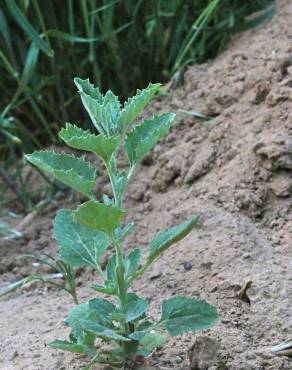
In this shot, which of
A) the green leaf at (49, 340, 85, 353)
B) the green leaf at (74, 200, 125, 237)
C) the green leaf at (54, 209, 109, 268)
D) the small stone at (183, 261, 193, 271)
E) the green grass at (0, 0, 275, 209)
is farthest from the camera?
the green grass at (0, 0, 275, 209)

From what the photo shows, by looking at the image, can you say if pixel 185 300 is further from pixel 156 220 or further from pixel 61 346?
pixel 156 220

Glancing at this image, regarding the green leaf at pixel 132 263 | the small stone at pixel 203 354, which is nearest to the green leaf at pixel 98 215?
the green leaf at pixel 132 263

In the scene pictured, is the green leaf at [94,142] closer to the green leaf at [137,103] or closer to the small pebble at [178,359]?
the green leaf at [137,103]

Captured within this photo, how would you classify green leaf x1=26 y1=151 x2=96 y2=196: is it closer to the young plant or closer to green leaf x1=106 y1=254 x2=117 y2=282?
the young plant

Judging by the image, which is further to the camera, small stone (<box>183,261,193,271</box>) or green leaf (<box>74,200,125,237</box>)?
small stone (<box>183,261,193,271</box>)

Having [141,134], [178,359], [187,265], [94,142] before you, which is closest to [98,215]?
[94,142]

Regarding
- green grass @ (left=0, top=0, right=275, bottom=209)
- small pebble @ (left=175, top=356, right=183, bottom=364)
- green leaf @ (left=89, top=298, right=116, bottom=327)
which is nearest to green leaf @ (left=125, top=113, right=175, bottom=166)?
green leaf @ (left=89, top=298, right=116, bottom=327)

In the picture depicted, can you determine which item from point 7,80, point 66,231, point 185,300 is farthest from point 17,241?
point 185,300
